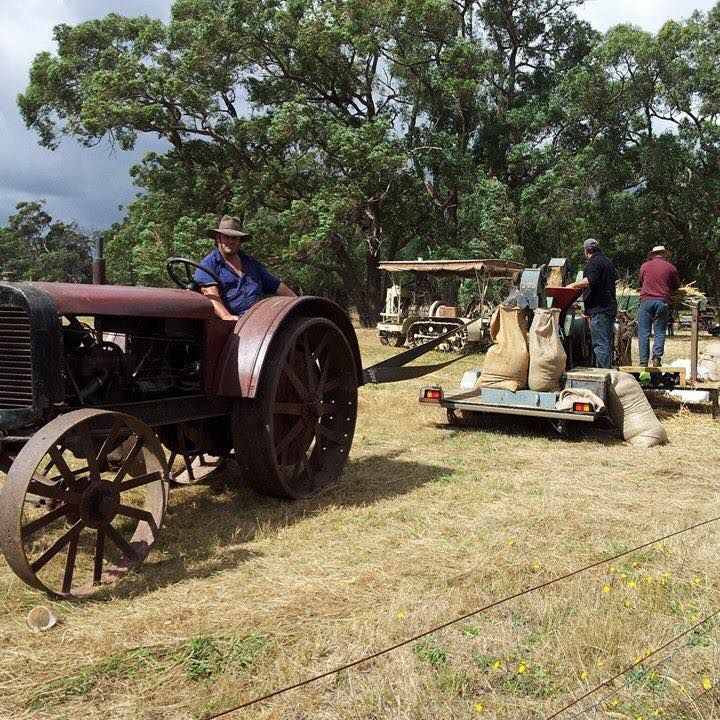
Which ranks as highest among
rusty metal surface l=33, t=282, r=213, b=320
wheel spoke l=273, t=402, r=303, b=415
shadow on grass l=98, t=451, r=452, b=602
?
rusty metal surface l=33, t=282, r=213, b=320

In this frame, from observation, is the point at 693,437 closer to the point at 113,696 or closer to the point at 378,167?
the point at 113,696

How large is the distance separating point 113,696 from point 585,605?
191 centimetres

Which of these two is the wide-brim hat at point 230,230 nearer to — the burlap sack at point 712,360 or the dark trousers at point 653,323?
the dark trousers at point 653,323

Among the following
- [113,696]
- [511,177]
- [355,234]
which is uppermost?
[511,177]

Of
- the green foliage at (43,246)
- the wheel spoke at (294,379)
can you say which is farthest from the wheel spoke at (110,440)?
the green foliage at (43,246)

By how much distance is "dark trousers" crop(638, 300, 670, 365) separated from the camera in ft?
28.6

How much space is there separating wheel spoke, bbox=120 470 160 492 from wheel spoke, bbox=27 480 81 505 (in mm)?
236

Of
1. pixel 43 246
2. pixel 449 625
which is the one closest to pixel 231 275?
pixel 449 625

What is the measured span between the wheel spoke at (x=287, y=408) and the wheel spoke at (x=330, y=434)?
1.04ft

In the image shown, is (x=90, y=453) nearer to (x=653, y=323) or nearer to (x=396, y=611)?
(x=396, y=611)

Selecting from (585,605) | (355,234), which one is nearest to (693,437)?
(585,605)

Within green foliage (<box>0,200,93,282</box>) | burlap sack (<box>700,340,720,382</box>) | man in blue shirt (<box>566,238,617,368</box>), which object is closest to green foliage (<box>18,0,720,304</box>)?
burlap sack (<box>700,340,720,382</box>)

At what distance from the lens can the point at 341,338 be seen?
5297 millimetres

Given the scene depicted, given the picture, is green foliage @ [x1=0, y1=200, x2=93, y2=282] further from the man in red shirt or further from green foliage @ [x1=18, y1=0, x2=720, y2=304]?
the man in red shirt
